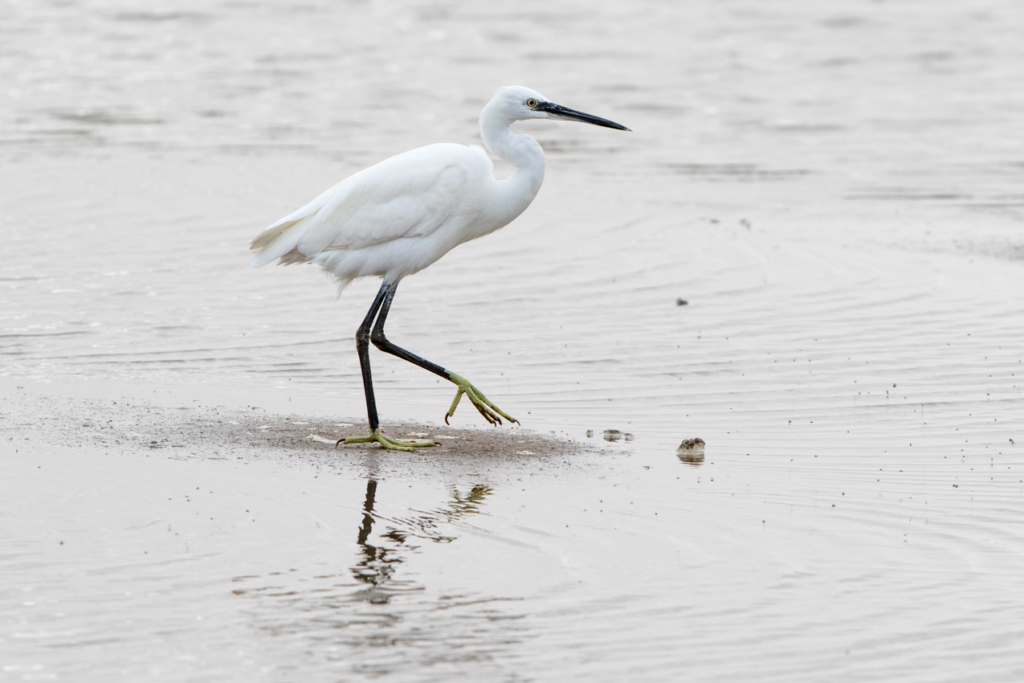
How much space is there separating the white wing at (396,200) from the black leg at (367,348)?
11.5 inches

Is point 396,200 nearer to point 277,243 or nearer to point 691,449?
point 277,243

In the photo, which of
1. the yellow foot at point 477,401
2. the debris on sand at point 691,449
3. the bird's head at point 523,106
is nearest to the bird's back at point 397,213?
the bird's head at point 523,106

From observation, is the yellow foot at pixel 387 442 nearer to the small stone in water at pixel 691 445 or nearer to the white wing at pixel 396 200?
the white wing at pixel 396 200

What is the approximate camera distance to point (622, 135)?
60.2 feet

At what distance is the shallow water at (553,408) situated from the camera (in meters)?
4.46

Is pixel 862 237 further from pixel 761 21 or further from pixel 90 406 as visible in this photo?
pixel 761 21

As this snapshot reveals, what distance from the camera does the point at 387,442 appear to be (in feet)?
21.5

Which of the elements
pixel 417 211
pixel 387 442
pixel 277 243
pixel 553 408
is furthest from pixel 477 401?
pixel 277 243

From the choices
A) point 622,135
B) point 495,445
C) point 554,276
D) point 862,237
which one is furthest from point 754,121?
point 495,445

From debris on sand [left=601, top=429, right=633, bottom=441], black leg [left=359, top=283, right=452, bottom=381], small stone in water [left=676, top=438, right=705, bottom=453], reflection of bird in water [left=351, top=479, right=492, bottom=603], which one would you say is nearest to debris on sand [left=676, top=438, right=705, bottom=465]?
small stone in water [left=676, top=438, right=705, bottom=453]

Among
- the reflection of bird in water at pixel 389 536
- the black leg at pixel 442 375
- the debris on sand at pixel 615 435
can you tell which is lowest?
the reflection of bird in water at pixel 389 536

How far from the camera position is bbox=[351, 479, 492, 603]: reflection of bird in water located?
4789 mm

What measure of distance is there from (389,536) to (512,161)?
256 cm

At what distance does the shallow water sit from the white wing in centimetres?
100
